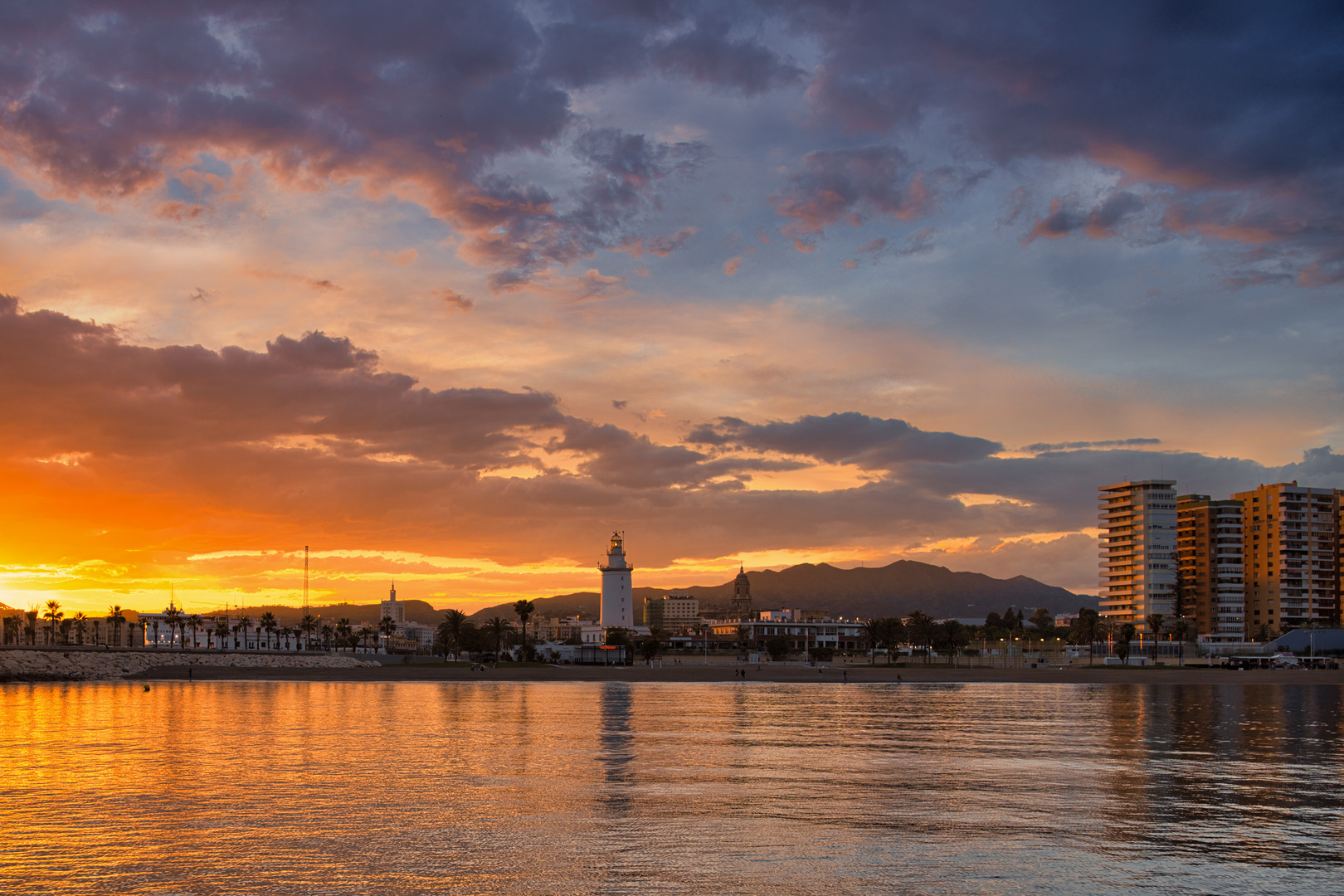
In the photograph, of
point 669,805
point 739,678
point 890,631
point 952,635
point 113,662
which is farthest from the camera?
point 890,631

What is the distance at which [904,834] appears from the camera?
93.4 ft

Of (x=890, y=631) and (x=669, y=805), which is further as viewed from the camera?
(x=890, y=631)

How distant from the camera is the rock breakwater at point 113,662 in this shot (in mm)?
148875

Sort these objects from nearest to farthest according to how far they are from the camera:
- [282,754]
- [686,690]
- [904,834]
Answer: [904,834] < [282,754] < [686,690]

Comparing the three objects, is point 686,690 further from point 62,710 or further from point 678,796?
point 678,796

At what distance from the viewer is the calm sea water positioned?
78.2 ft

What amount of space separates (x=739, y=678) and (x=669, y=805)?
102213mm

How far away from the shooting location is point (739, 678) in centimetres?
13325

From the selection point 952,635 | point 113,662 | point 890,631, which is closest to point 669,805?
point 952,635

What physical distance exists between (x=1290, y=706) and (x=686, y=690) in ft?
173

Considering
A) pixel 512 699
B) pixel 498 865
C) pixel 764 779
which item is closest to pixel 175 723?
pixel 512 699

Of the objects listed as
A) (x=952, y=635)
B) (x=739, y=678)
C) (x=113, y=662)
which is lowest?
(x=113, y=662)

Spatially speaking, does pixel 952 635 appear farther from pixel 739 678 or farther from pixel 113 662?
pixel 113 662

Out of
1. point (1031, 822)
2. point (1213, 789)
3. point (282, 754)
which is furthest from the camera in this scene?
point (282, 754)
